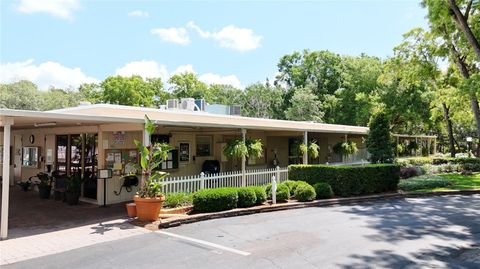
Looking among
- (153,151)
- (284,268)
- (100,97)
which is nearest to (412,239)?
(284,268)

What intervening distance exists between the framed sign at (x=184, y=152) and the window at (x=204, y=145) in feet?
2.53

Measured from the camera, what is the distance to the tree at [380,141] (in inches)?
665

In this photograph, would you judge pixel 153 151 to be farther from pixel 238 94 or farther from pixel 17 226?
pixel 238 94

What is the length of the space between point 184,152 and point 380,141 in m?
9.23

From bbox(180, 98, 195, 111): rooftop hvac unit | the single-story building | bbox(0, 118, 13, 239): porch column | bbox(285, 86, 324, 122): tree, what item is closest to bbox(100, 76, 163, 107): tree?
bbox(285, 86, 324, 122): tree

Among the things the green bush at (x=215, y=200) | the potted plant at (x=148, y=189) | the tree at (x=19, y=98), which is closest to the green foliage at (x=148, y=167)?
the potted plant at (x=148, y=189)

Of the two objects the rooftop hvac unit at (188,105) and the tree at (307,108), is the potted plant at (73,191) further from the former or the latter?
the tree at (307,108)

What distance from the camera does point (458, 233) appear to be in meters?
8.48

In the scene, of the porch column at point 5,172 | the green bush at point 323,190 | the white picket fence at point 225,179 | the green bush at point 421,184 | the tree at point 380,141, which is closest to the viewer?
the porch column at point 5,172

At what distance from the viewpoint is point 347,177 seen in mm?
13570

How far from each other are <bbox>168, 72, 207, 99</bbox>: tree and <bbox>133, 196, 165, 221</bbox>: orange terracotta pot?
44.7 m

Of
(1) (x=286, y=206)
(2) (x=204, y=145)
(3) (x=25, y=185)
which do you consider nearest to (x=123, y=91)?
(3) (x=25, y=185)

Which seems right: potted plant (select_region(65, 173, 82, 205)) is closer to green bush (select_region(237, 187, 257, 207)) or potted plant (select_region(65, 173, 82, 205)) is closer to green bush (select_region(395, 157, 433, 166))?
green bush (select_region(237, 187, 257, 207))

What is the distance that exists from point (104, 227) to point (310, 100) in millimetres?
32791
